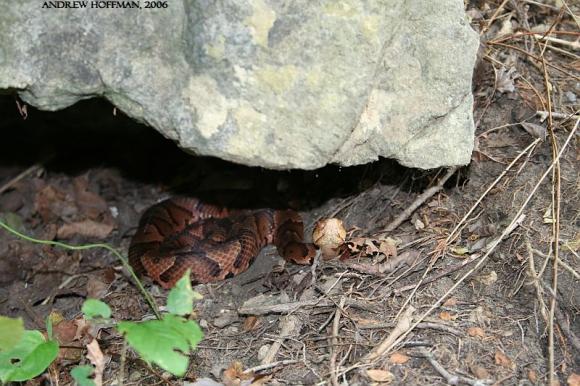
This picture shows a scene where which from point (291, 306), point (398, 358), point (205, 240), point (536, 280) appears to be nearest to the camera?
point (398, 358)

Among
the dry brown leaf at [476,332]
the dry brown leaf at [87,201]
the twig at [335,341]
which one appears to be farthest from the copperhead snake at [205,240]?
the dry brown leaf at [476,332]

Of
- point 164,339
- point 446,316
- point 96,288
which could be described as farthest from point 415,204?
point 96,288

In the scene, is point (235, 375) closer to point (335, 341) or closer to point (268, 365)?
point (268, 365)

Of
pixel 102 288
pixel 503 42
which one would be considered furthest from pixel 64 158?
pixel 503 42

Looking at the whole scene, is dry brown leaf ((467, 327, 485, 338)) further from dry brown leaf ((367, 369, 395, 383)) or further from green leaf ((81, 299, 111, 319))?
green leaf ((81, 299, 111, 319))

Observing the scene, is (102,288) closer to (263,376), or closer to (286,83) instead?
(263,376)

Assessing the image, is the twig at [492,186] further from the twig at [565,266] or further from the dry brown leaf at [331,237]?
the dry brown leaf at [331,237]
